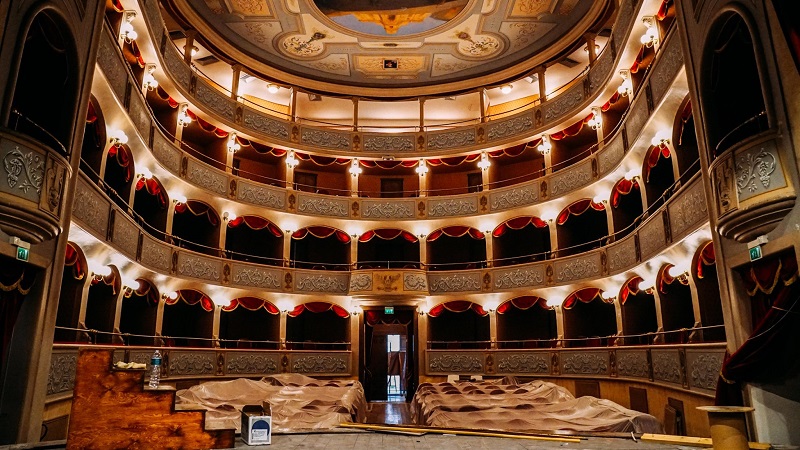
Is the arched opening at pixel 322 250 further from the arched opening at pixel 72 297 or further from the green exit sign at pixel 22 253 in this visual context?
the green exit sign at pixel 22 253

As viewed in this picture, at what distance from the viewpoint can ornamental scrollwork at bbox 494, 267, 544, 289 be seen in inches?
704

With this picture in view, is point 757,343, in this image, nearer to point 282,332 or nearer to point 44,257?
point 44,257

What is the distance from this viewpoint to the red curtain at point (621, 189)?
1453cm

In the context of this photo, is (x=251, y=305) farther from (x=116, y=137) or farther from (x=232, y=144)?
(x=116, y=137)

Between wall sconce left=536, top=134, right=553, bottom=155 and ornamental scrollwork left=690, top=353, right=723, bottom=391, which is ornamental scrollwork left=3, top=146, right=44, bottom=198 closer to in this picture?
ornamental scrollwork left=690, top=353, right=723, bottom=391

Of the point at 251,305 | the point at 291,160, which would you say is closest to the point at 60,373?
the point at 251,305

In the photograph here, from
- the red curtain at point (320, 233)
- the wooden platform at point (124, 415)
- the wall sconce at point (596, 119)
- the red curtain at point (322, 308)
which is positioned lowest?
the wooden platform at point (124, 415)

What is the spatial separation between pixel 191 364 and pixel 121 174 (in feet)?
18.7

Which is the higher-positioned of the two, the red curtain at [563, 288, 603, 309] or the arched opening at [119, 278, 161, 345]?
the red curtain at [563, 288, 603, 309]

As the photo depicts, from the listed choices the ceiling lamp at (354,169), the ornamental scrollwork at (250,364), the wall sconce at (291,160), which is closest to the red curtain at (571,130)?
the ceiling lamp at (354,169)

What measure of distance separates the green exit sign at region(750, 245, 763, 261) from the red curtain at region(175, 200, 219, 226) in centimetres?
1501

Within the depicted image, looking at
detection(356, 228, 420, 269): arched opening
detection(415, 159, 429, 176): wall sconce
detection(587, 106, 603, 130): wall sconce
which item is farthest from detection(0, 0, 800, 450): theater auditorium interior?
detection(415, 159, 429, 176): wall sconce

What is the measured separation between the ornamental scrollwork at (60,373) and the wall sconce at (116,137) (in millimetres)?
5049

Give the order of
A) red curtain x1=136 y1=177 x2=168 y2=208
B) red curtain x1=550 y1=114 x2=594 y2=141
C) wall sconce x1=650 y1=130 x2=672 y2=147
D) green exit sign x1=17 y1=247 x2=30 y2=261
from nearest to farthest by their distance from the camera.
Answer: green exit sign x1=17 y1=247 x2=30 y2=261, wall sconce x1=650 y1=130 x2=672 y2=147, red curtain x1=136 y1=177 x2=168 y2=208, red curtain x1=550 y1=114 x2=594 y2=141
